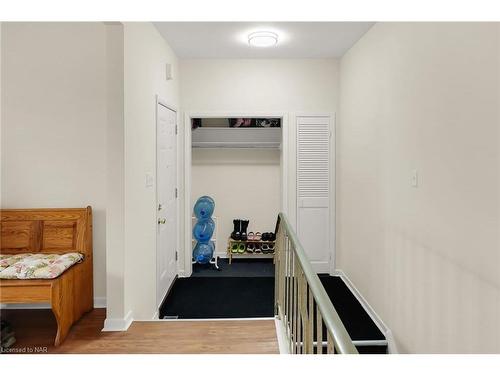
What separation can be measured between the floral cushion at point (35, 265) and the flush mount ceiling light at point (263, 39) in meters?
2.61

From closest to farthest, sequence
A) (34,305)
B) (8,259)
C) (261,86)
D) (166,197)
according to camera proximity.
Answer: (8,259)
(34,305)
(166,197)
(261,86)

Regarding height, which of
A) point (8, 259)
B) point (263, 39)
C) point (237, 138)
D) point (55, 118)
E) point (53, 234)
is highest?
point (263, 39)

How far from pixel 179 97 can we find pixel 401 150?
2.81m

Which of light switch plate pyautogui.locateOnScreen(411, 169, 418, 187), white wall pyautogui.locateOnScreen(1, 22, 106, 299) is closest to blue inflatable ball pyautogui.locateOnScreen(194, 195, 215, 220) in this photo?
white wall pyautogui.locateOnScreen(1, 22, 106, 299)

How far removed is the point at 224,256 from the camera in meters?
5.68

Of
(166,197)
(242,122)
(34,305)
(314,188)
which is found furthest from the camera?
(242,122)

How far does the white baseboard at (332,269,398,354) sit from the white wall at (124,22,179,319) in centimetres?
202

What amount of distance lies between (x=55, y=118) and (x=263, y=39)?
2.10m

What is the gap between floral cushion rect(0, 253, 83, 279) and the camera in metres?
2.51

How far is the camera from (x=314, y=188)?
486 cm

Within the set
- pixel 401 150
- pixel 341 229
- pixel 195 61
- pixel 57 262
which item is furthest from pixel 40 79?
pixel 341 229

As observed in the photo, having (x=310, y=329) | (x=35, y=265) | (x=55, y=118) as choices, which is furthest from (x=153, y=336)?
(x=55, y=118)

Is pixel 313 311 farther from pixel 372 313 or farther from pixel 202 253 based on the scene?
pixel 202 253

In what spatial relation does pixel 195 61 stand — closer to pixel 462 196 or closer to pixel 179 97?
pixel 179 97
